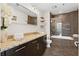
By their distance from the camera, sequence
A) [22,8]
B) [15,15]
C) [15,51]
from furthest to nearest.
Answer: [22,8]
[15,15]
[15,51]

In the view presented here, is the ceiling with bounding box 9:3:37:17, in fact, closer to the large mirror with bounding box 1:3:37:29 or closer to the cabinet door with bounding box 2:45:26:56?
the large mirror with bounding box 1:3:37:29

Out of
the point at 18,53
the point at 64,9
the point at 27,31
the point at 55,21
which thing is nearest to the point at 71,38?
the point at 55,21

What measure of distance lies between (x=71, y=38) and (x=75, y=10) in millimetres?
498

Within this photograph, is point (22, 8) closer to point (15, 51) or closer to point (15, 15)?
point (15, 15)

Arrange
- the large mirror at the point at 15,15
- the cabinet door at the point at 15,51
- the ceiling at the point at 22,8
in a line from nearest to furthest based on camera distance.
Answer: the cabinet door at the point at 15,51 < the large mirror at the point at 15,15 < the ceiling at the point at 22,8

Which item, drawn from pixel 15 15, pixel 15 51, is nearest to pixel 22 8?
pixel 15 15

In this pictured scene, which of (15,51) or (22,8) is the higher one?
(22,8)

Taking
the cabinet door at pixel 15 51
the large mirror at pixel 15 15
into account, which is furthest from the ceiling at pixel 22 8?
the cabinet door at pixel 15 51

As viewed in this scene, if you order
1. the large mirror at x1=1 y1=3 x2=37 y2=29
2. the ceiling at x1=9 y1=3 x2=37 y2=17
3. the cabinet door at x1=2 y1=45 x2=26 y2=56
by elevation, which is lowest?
the cabinet door at x1=2 y1=45 x2=26 y2=56

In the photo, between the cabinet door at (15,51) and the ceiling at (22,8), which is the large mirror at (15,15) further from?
the cabinet door at (15,51)

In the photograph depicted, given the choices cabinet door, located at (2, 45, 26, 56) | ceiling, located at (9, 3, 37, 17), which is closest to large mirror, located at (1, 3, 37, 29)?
ceiling, located at (9, 3, 37, 17)

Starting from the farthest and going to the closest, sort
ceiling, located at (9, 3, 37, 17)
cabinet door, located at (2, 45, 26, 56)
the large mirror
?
ceiling, located at (9, 3, 37, 17) < the large mirror < cabinet door, located at (2, 45, 26, 56)

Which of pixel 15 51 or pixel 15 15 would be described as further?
pixel 15 15

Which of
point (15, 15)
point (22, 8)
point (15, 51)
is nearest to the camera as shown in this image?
point (15, 51)
